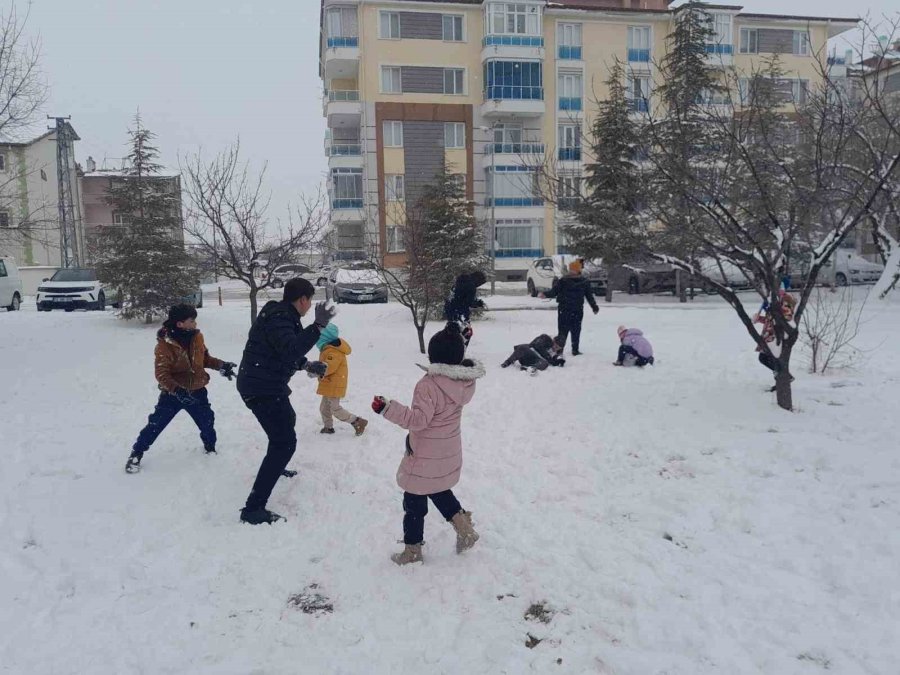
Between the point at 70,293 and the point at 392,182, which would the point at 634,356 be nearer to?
the point at 70,293

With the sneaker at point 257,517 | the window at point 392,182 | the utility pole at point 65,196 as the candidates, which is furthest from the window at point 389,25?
the sneaker at point 257,517

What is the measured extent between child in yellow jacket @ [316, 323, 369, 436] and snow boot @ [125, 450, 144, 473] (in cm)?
172

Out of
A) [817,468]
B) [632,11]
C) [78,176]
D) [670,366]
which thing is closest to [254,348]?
[817,468]

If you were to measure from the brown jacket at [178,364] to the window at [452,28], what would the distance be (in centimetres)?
3524

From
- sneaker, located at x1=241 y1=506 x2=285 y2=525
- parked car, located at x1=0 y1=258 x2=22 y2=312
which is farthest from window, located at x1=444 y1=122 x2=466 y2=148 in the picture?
sneaker, located at x1=241 y1=506 x2=285 y2=525

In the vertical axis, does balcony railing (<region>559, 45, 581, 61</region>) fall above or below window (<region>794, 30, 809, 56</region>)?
below

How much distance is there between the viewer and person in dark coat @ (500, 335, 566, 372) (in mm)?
10086

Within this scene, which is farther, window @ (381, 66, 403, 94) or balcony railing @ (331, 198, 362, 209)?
balcony railing @ (331, 198, 362, 209)

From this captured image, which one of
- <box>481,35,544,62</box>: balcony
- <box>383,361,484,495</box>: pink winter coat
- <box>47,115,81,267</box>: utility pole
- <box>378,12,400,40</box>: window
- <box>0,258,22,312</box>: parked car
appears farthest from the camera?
<box>481,35,544,62</box>: balcony

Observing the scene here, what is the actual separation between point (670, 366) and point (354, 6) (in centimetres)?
3258

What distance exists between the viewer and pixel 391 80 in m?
36.1

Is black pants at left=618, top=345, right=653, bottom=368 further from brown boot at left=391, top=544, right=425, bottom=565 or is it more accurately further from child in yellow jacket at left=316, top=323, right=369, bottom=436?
brown boot at left=391, top=544, right=425, bottom=565

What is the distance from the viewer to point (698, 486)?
4.98m

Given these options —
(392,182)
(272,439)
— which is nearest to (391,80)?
(392,182)
